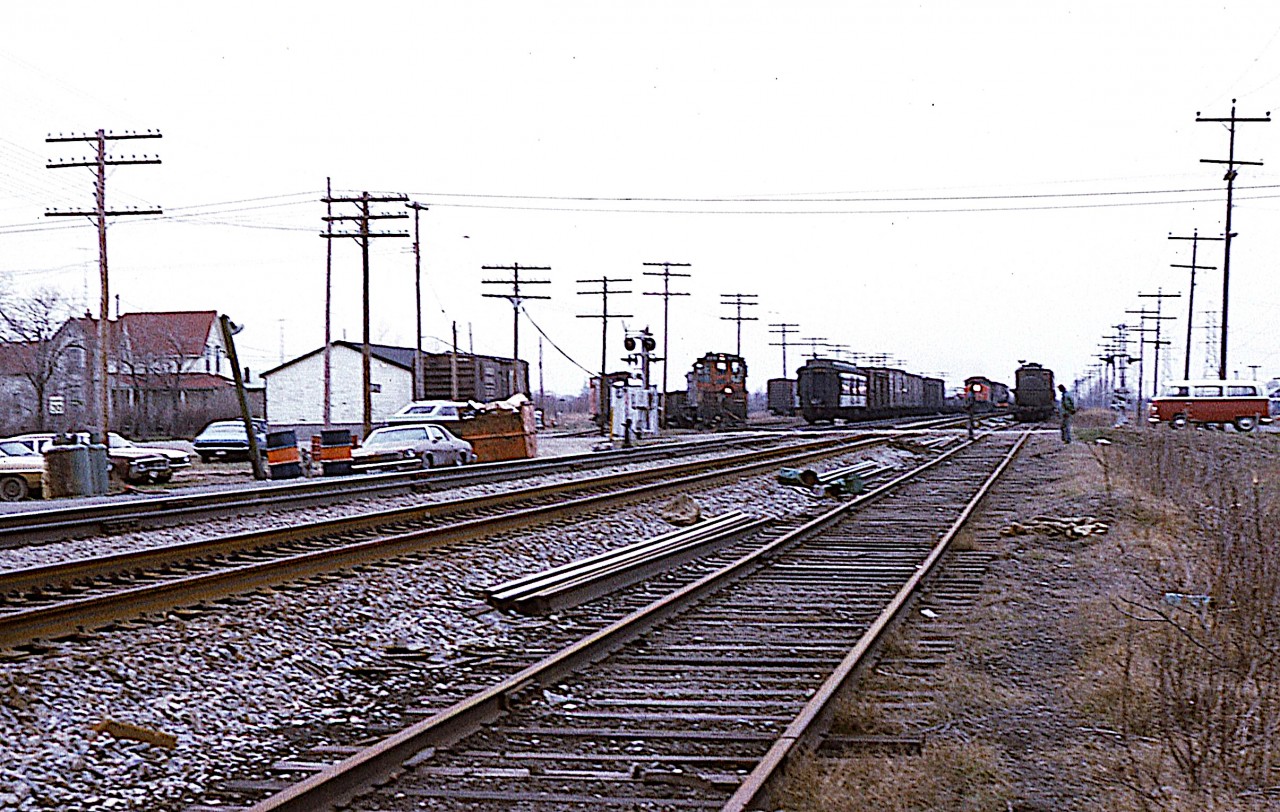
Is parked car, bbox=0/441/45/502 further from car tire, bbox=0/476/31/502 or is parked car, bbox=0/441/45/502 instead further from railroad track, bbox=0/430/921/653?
railroad track, bbox=0/430/921/653

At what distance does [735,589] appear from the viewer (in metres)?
12.4

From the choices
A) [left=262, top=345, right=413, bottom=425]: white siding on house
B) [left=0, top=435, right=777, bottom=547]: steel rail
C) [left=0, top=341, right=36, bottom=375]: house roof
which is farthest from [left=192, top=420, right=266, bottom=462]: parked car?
[left=0, top=341, right=36, bottom=375]: house roof

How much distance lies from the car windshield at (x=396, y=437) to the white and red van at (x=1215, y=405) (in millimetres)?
34813

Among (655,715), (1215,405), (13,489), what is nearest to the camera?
(655,715)

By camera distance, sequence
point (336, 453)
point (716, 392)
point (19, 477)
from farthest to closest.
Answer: point (716, 392) → point (336, 453) → point (19, 477)

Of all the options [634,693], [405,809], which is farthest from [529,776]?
[634,693]

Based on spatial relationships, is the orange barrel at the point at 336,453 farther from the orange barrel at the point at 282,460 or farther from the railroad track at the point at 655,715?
the railroad track at the point at 655,715

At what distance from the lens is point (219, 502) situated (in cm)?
1797

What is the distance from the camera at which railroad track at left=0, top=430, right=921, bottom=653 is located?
28.6ft

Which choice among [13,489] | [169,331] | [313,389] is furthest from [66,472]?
[169,331]

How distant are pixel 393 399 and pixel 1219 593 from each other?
63711 mm

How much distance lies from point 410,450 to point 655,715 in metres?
20.4

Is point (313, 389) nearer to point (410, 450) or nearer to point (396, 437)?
point (396, 437)

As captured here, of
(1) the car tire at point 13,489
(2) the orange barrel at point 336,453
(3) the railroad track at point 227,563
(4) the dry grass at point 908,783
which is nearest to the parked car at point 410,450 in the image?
(2) the orange barrel at point 336,453
